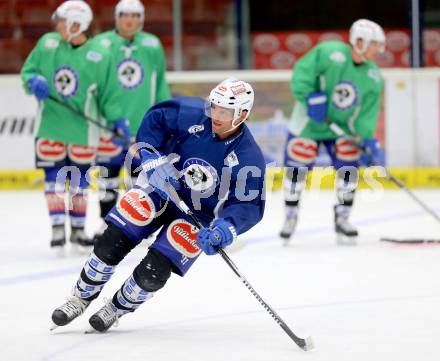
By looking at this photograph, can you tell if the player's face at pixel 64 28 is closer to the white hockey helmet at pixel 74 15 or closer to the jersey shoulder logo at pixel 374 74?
the white hockey helmet at pixel 74 15

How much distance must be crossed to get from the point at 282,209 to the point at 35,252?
2.51m

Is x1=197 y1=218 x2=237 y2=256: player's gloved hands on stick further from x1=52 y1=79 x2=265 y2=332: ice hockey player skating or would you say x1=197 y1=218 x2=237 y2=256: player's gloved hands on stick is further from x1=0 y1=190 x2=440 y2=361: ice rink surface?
x1=0 y1=190 x2=440 y2=361: ice rink surface

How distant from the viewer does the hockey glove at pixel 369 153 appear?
6895 millimetres

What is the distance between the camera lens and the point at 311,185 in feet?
Result: 31.4

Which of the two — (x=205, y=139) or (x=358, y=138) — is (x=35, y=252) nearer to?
(x=358, y=138)

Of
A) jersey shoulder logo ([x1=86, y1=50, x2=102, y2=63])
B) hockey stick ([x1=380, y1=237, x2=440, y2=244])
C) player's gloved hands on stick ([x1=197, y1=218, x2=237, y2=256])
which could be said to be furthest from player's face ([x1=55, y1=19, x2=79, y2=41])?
player's gloved hands on stick ([x1=197, y1=218, x2=237, y2=256])

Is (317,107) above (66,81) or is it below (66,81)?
below

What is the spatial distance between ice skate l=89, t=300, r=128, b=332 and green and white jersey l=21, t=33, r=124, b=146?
2.37 metres

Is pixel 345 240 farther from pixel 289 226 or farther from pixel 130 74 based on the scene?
pixel 130 74

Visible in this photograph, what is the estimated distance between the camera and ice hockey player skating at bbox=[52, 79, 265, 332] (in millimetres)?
4211

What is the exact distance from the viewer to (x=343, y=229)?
22.8 ft

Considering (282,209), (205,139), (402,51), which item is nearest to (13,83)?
(282,209)

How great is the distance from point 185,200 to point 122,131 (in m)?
2.43

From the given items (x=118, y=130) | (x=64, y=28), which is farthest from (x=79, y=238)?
(x=64, y=28)
